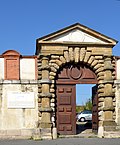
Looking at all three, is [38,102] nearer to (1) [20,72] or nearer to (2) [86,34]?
(1) [20,72]

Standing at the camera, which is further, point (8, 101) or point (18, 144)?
point (8, 101)

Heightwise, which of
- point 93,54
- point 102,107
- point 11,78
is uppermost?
point 93,54

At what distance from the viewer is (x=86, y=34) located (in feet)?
68.8

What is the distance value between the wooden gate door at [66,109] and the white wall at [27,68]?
1.65 meters

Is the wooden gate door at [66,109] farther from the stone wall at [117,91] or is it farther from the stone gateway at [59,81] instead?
the stone wall at [117,91]

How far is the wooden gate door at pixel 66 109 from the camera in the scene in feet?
67.4

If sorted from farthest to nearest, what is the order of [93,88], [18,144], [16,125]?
[93,88]
[16,125]
[18,144]

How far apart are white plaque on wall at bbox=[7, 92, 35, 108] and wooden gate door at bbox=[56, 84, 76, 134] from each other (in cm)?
152

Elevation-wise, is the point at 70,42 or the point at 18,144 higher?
the point at 70,42

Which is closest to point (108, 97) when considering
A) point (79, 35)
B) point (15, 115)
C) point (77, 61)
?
point (77, 61)

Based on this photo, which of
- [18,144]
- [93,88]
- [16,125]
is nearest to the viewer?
[18,144]

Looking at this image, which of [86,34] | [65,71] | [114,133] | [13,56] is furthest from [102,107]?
[13,56]

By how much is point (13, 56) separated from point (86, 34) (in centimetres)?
423

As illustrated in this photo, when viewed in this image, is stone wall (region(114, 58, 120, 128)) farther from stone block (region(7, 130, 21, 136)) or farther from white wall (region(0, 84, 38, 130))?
stone block (region(7, 130, 21, 136))
